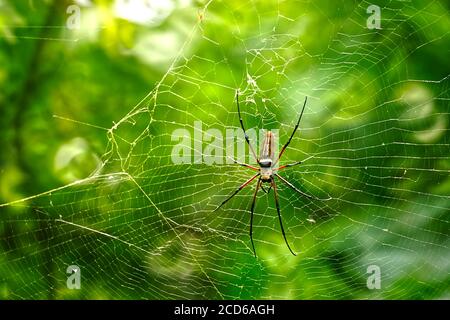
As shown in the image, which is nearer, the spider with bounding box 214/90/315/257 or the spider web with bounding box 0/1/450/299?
the spider web with bounding box 0/1/450/299

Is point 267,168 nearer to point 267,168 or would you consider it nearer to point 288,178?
point 267,168

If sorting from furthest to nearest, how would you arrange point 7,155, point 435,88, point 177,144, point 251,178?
point 251,178
point 177,144
point 7,155
point 435,88

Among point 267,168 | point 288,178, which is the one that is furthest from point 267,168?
point 288,178

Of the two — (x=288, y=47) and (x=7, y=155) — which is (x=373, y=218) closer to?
(x=288, y=47)

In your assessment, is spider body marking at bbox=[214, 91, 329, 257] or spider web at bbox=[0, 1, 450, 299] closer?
spider web at bbox=[0, 1, 450, 299]

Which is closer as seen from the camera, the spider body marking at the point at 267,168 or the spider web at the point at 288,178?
the spider web at the point at 288,178

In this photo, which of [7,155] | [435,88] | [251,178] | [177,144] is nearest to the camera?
[435,88]

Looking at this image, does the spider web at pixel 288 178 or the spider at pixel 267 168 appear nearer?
the spider web at pixel 288 178
